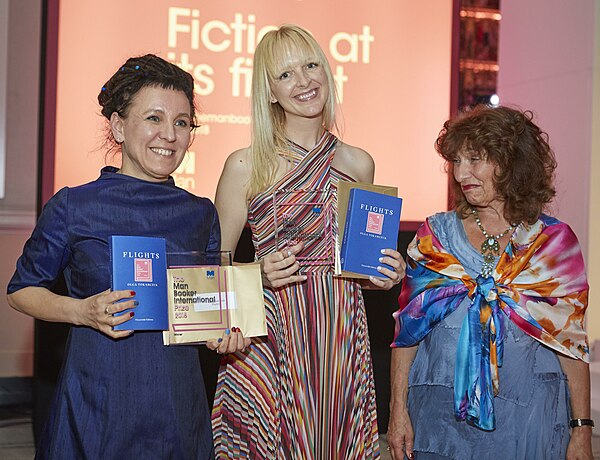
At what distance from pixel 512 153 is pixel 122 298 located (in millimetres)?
1171

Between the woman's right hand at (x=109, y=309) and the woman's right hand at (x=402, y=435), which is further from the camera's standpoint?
the woman's right hand at (x=402, y=435)

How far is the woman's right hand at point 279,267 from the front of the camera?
8.21 ft

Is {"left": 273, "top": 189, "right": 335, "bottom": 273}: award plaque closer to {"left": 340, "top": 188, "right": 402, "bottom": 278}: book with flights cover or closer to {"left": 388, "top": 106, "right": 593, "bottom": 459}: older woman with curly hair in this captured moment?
{"left": 340, "top": 188, "right": 402, "bottom": 278}: book with flights cover

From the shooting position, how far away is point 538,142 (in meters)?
2.45

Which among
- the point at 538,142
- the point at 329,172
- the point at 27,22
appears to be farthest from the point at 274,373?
the point at 27,22

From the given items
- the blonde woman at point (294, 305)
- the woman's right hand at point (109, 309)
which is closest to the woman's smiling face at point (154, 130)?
the woman's right hand at point (109, 309)

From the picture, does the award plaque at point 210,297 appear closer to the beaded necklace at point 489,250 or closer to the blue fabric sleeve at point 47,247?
the blue fabric sleeve at point 47,247

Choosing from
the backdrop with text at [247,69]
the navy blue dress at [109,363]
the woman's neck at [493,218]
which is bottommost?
the navy blue dress at [109,363]

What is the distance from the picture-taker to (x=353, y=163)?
2.87m

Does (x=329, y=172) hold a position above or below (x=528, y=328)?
above

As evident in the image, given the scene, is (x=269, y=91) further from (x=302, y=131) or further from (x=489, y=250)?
(x=489, y=250)

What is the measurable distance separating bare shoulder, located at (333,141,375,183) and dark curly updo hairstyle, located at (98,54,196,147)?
2.60 feet

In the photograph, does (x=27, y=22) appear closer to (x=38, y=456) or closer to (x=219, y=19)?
(x=219, y=19)

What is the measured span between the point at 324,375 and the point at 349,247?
459 millimetres
